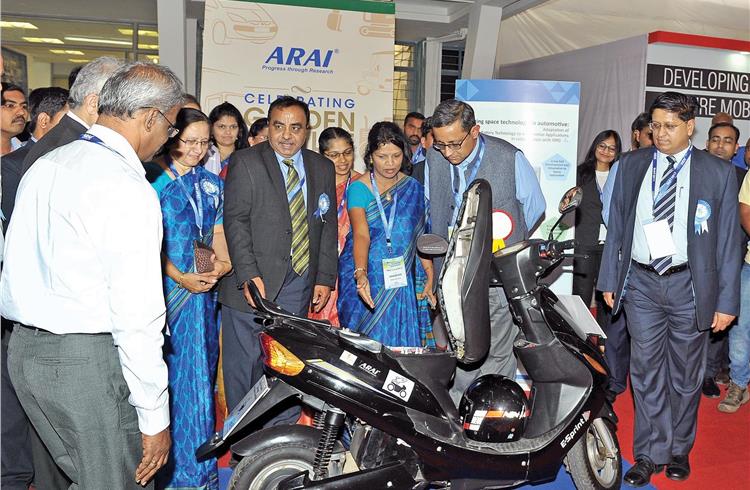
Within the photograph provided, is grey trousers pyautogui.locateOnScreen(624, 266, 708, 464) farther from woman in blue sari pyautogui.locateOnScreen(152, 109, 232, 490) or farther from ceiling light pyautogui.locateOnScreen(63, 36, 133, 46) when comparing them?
ceiling light pyautogui.locateOnScreen(63, 36, 133, 46)

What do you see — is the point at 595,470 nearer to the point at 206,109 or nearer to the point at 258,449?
the point at 258,449

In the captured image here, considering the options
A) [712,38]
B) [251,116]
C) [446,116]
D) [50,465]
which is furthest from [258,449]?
[712,38]

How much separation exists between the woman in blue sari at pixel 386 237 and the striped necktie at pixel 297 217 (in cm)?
37

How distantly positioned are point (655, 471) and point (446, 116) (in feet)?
6.30

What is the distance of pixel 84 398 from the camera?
70.7 inches

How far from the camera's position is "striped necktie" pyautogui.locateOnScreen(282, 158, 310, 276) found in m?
3.31

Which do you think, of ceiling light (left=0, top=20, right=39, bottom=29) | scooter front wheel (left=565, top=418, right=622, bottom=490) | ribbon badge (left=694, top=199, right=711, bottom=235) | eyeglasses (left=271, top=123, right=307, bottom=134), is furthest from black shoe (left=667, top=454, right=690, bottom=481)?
ceiling light (left=0, top=20, right=39, bottom=29)

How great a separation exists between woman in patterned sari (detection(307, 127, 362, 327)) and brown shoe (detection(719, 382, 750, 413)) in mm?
2455

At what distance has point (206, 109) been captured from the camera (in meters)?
6.50

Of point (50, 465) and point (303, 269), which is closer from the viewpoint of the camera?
point (50, 465)

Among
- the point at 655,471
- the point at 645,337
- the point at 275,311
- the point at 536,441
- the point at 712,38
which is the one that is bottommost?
the point at 655,471

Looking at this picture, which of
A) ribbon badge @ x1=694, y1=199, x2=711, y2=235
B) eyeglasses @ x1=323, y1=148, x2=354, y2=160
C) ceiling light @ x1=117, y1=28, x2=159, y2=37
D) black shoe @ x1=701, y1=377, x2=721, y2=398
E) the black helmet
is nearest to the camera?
the black helmet

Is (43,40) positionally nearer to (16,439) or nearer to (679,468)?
(16,439)

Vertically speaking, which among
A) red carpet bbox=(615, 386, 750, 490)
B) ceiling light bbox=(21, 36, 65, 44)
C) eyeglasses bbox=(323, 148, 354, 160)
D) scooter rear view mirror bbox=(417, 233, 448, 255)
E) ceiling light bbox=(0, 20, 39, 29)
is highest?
ceiling light bbox=(0, 20, 39, 29)
